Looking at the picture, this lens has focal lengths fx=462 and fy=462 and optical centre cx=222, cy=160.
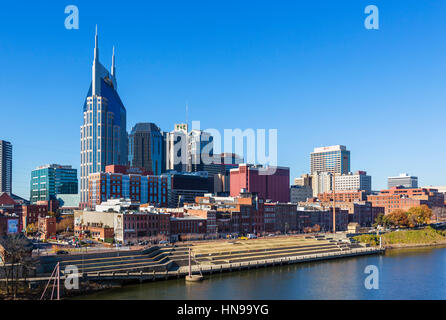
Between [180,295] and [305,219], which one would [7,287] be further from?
[305,219]

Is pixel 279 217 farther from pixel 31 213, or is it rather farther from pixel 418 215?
pixel 31 213

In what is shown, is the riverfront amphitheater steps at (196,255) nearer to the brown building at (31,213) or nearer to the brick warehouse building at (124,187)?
the brown building at (31,213)

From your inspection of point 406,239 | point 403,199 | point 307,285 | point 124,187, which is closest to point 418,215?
point 406,239

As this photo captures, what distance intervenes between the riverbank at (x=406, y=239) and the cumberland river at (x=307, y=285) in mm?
27620

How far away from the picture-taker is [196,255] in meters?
69.9

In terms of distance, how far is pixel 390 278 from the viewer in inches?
2453

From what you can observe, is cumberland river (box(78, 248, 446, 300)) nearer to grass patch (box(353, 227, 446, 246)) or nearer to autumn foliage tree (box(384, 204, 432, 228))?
grass patch (box(353, 227, 446, 246))

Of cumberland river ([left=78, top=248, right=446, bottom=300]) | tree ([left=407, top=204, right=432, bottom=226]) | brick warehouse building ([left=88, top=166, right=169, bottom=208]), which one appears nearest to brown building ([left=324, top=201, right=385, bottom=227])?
tree ([left=407, top=204, right=432, bottom=226])

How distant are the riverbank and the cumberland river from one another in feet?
90.6

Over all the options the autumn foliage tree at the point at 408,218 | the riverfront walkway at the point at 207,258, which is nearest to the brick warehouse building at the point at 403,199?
the autumn foliage tree at the point at 408,218

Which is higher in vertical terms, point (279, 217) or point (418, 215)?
point (279, 217)

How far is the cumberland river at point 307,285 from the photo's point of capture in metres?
50.8

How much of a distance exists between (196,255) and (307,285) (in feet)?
63.2

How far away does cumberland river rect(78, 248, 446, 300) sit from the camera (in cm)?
5075
